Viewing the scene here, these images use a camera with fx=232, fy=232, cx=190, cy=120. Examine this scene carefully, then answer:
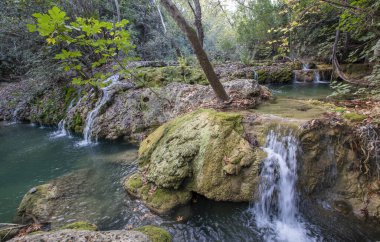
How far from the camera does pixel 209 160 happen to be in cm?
465

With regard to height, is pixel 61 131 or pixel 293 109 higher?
pixel 293 109

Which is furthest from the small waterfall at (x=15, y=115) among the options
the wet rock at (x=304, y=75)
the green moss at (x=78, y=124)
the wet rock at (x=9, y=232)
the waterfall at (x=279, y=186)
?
the wet rock at (x=304, y=75)

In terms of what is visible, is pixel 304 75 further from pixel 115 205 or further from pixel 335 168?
pixel 115 205

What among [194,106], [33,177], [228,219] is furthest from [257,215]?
[33,177]

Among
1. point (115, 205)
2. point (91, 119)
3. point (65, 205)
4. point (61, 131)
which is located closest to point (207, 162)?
point (115, 205)

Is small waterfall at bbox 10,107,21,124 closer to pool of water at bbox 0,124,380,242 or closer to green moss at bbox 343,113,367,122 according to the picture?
pool of water at bbox 0,124,380,242

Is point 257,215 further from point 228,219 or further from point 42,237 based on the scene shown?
point 42,237

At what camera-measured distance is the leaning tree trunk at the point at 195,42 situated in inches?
202

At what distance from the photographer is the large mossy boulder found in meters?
4.48

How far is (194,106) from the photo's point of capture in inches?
295

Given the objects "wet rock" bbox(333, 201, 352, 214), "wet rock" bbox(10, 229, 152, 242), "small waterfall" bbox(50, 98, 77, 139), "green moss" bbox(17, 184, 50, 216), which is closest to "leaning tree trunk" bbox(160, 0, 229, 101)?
"wet rock" bbox(333, 201, 352, 214)

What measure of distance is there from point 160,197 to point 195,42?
3528 millimetres

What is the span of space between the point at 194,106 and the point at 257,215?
4.05 meters

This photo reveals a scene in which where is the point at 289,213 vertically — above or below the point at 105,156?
below
